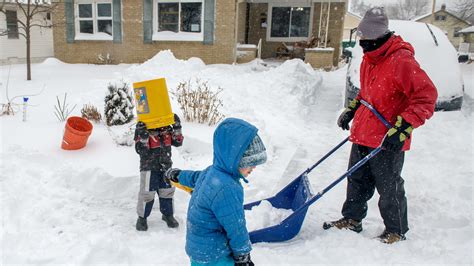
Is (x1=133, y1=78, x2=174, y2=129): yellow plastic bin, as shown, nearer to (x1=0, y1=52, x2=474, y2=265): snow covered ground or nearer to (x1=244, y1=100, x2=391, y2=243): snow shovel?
(x1=0, y1=52, x2=474, y2=265): snow covered ground

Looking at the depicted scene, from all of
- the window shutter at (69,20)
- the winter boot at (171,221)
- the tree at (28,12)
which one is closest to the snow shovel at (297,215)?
the winter boot at (171,221)

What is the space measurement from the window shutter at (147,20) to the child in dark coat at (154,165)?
13.0 m

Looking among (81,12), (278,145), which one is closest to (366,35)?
(278,145)

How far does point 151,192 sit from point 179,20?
13293 mm

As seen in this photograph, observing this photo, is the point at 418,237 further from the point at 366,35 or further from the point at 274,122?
the point at 274,122

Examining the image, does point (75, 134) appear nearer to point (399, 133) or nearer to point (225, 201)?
point (225, 201)

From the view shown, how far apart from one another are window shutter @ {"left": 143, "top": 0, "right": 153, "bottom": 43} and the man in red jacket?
13.4 meters

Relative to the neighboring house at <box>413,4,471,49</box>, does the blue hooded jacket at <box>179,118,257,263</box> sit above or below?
below

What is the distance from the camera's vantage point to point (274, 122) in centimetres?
771

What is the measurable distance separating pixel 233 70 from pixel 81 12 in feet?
25.0

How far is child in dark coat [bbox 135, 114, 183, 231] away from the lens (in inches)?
143

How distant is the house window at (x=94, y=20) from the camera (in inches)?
642

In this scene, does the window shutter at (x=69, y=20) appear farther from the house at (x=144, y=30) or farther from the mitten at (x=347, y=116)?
the mitten at (x=347, y=116)

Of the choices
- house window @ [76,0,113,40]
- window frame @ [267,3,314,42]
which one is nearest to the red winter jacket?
house window @ [76,0,113,40]
